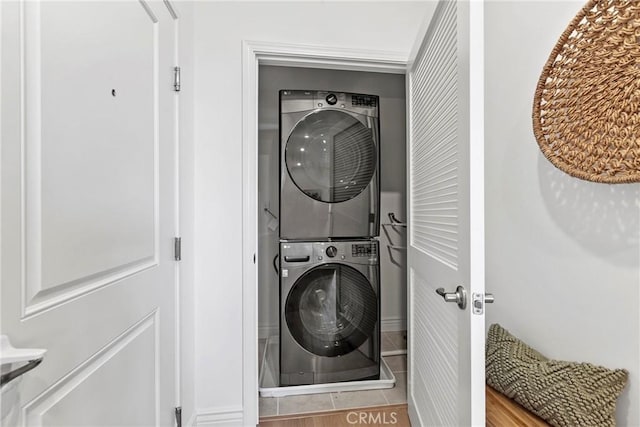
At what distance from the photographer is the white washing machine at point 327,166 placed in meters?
1.99

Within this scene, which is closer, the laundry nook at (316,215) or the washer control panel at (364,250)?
the laundry nook at (316,215)

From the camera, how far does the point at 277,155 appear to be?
284 cm

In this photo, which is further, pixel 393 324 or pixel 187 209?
pixel 393 324

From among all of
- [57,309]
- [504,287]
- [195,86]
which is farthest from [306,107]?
[57,309]

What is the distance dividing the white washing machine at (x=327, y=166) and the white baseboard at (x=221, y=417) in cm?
99

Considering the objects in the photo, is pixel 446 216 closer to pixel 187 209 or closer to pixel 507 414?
pixel 507 414

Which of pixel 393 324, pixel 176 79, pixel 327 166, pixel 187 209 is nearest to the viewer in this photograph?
pixel 176 79

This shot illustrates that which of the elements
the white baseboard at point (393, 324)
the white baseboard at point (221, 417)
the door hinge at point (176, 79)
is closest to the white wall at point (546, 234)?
the white baseboard at point (221, 417)

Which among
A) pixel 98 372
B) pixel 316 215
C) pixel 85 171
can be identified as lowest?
pixel 98 372

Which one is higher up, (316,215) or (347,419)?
(316,215)

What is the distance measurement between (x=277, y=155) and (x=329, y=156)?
93 centimetres

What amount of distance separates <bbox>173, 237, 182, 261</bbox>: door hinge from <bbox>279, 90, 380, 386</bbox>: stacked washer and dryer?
733 mm

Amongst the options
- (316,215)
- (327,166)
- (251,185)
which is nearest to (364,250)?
(316,215)

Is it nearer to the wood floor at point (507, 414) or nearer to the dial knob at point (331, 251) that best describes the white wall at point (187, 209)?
the dial knob at point (331, 251)
